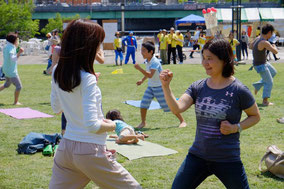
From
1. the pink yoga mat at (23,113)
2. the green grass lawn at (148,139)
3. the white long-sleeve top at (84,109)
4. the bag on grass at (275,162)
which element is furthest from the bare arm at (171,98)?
the pink yoga mat at (23,113)

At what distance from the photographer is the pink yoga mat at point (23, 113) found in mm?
10352

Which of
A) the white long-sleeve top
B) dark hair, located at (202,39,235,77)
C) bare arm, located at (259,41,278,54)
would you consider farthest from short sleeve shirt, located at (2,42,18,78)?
dark hair, located at (202,39,235,77)

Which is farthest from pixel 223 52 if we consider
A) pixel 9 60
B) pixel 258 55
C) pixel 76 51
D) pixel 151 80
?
pixel 9 60

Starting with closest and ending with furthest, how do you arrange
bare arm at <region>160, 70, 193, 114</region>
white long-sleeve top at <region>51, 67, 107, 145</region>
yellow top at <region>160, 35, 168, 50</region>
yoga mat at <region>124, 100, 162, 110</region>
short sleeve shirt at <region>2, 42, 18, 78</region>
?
white long-sleeve top at <region>51, 67, 107, 145</region> → bare arm at <region>160, 70, 193, 114</region> → yoga mat at <region>124, 100, 162, 110</region> → short sleeve shirt at <region>2, 42, 18, 78</region> → yellow top at <region>160, 35, 168, 50</region>

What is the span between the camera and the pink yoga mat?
10.4 meters

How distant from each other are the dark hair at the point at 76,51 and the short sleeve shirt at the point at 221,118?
1007mm

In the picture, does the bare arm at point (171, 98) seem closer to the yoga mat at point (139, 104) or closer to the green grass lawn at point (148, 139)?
the green grass lawn at point (148, 139)

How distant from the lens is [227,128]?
3381 mm

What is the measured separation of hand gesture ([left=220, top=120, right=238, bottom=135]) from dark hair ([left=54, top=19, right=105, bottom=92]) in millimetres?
1095

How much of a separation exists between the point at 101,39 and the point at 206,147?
1190 millimetres

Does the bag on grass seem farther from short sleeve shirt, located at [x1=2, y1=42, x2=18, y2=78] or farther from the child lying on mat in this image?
short sleeve shirt, located at [x1=2, y1=42, x2=18, y2=78]

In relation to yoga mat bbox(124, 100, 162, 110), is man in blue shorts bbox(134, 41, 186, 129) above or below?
above

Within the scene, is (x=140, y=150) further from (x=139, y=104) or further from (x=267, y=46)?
(x=267, y=46)

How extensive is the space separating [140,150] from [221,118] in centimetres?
362
